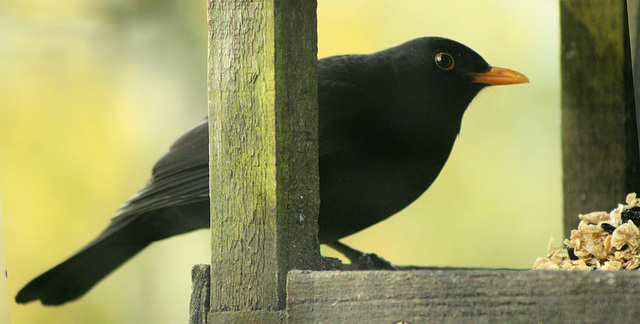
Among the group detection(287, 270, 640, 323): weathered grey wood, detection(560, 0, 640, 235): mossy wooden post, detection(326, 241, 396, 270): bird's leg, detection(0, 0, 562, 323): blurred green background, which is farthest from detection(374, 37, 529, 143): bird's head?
detection(287, 270, 640, 323): weathered grey wood

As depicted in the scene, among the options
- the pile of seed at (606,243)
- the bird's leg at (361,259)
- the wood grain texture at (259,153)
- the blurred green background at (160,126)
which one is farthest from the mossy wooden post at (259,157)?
the blurred green background at (160,126)

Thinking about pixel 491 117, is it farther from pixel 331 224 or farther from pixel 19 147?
pixel 19 147

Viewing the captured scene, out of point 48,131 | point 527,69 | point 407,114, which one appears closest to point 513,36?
point 527,69

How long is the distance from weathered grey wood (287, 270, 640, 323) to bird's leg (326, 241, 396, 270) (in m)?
1.17

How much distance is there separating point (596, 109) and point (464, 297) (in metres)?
1.77

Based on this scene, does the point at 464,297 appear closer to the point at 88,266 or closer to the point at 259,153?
the point at 259,153

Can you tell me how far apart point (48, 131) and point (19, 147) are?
14 centimetres

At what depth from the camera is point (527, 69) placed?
8.63 ft

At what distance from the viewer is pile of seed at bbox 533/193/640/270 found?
1.41 m

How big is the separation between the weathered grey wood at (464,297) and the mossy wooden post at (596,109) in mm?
1603

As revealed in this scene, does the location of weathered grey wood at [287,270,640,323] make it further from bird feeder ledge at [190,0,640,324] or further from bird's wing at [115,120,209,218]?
bird's wing at [115,120,209,218]

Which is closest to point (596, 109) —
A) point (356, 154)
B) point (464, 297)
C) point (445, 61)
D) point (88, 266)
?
point (445, 61)

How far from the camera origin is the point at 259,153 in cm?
113

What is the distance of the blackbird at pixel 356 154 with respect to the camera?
2.03 meters
